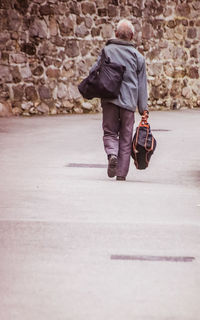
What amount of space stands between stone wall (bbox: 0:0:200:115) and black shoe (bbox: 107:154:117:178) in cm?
944

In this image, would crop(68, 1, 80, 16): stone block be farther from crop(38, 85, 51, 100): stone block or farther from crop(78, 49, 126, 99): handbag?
crop(78, 49, 126, 99): handbag

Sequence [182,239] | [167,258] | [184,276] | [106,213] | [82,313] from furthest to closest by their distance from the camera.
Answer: [106,213], [182,239], [167,258], [184,276], [82,313]

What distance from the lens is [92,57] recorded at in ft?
64.2

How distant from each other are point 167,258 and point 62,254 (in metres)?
0.64

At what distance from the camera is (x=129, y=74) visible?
358 inches

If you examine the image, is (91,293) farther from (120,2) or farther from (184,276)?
(120,2)

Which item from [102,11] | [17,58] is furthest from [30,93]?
[102,11]

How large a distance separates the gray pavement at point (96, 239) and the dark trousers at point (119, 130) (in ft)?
0.79

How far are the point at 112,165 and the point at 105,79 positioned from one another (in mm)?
862

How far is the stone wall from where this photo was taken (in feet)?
61.3

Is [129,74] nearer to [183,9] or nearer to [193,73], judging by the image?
[183,9]

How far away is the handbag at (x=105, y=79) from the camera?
898 cm

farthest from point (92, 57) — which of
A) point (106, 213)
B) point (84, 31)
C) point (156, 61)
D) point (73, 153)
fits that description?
point (106, 213)

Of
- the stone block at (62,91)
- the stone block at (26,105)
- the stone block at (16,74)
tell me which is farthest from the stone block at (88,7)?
the stone block at (26,105)
